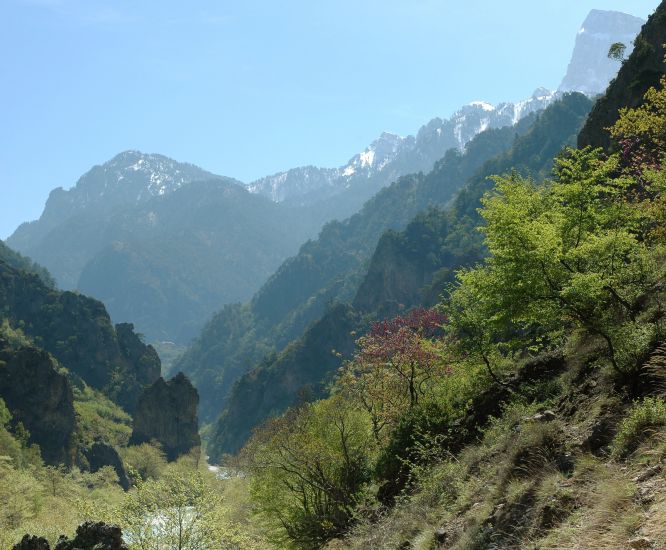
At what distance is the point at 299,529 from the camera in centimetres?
2688

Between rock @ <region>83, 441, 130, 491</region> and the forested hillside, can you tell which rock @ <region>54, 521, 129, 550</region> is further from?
rock @ <region>83, 441, 130, 491</region>

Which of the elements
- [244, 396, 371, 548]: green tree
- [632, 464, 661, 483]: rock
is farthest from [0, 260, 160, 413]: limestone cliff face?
[632, 464, 661, 483]: rock

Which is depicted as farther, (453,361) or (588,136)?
(588,136)

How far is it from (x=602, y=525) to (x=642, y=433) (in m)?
2.80

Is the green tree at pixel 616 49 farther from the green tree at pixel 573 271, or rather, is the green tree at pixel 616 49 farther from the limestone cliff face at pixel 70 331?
the limestone cliff face at pixel 70 331

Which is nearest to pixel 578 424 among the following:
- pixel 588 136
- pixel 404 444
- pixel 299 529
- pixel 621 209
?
pixel 621 209

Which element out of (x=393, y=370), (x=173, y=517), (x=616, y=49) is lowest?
(x=173, y=517)

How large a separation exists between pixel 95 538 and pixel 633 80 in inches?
3318

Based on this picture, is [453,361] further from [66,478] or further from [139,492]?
[66,478]

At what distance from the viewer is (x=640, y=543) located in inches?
291

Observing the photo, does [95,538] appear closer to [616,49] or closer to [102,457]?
[616,49]

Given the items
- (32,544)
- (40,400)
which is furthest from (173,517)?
(40,400)

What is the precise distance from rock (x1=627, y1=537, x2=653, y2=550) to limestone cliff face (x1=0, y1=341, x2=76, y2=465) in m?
123

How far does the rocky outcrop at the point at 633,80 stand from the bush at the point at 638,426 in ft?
239
